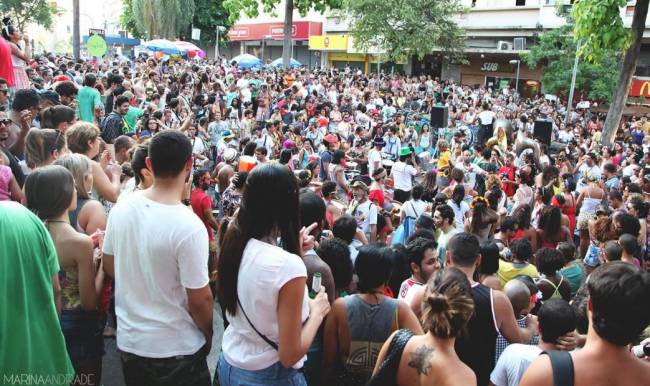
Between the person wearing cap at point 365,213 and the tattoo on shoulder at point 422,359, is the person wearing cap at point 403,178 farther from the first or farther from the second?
the tattoo on shoulder at point 422,359

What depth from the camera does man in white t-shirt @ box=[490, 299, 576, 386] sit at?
2941mm

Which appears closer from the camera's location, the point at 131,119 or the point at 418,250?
the point at 418,250

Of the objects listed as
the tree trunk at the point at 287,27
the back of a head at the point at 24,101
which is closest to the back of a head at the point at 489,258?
the back of a head at the point at 24,101

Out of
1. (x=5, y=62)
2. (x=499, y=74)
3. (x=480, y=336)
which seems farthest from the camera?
(x=499, y=74)

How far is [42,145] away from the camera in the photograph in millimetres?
4230

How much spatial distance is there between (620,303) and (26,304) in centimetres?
229

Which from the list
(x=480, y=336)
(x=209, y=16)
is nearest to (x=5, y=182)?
(x=480, y=336)

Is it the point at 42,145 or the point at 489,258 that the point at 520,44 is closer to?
the point at 489,258

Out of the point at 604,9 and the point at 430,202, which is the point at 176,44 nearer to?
the point at 604,9

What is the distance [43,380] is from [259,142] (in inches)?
343

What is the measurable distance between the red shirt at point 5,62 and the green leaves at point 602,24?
1226 centimetres

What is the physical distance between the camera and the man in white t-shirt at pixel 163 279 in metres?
2.45

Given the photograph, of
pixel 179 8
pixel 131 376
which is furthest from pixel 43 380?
pixel 179 8

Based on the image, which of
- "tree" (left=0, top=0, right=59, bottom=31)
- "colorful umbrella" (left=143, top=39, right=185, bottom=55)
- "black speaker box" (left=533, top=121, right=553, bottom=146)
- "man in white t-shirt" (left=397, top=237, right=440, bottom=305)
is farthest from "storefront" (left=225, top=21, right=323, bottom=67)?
"man in white t-shirt" (left=397, top=237, right=440, bottom=305)
